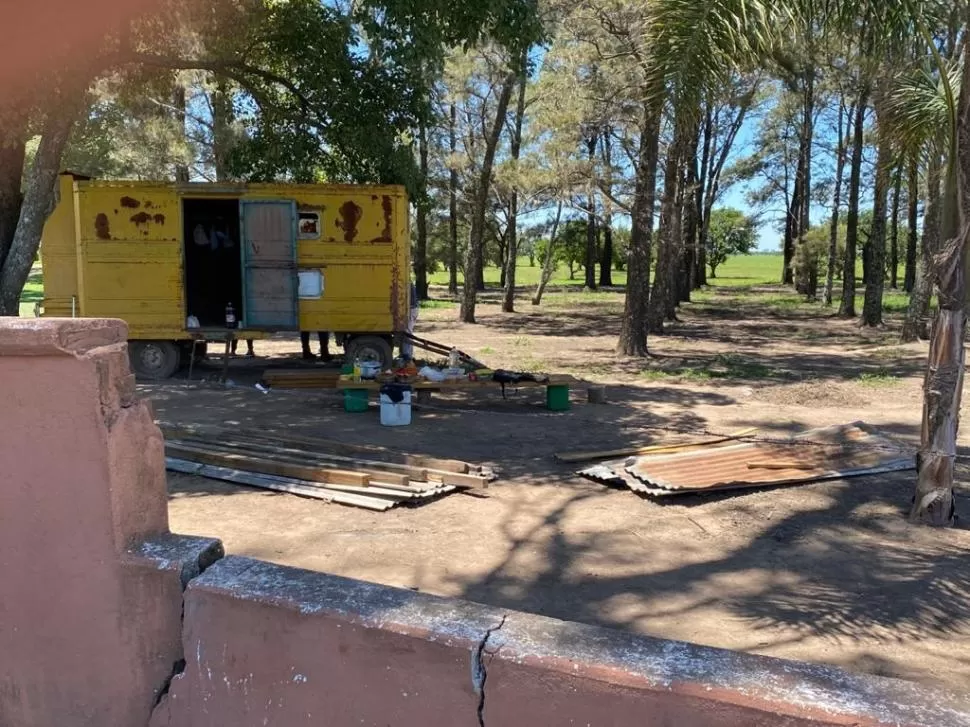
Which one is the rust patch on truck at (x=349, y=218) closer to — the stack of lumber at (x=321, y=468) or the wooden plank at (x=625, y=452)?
the stack of lumber at (x=321, y=468)

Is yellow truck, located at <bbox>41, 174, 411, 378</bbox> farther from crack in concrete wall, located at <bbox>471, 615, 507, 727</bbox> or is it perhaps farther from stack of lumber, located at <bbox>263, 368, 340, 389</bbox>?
crack in concrete wall, located at <bbox>471, 615, 507, 727</bbox>

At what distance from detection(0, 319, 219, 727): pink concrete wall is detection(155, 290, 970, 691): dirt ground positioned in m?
2.64

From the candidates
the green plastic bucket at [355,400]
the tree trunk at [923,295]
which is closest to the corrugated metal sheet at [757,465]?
the green plastic bucket at [355,400]

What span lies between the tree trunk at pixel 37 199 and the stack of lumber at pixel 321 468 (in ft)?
9.54

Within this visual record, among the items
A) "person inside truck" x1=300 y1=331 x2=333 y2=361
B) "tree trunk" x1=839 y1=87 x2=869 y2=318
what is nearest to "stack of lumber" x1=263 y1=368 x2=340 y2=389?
"person inside truck" x1=300 y1=331 x2=333 y2=361

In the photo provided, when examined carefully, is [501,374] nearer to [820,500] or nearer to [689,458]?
[689,458]

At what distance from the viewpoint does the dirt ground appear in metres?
4.70

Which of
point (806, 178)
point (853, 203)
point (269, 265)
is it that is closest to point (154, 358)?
point (269, 265)

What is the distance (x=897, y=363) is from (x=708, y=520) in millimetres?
10949

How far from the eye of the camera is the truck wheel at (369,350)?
42.0ft

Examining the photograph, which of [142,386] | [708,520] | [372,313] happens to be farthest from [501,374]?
[142,386]

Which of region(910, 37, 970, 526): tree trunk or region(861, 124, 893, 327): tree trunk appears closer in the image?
region(910, 37, 970, 526): tree trunk

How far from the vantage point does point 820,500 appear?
22.7ft

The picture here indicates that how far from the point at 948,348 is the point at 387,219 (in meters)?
8.30
